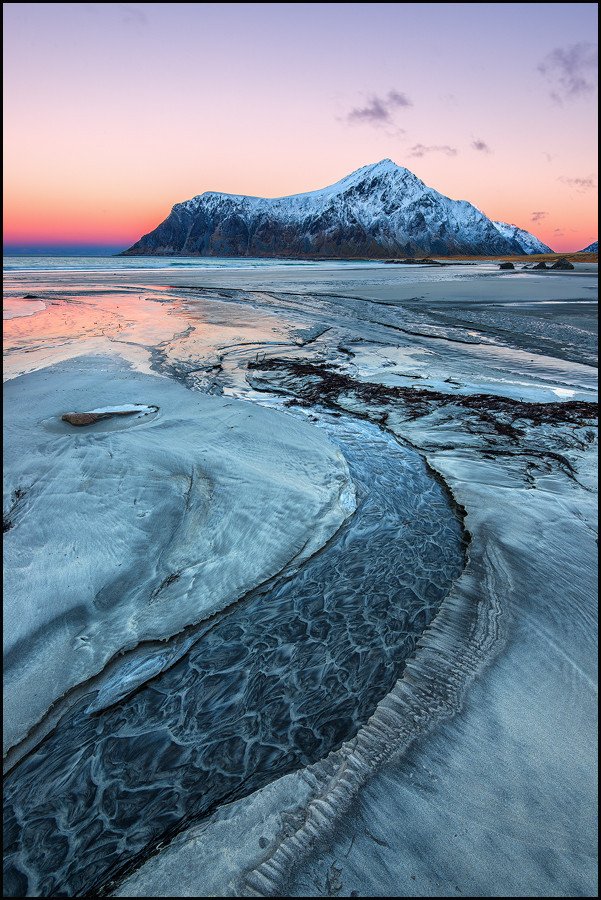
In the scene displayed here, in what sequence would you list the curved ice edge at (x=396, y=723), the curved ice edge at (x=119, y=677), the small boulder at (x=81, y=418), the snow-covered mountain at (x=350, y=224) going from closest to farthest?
the curved ice edge at (x=396, y=723) → the curved ice edge at (x=119, y=677) → the small boulder at (x=81, y=418) → the snow-covered mountain at (x=350, y=224)

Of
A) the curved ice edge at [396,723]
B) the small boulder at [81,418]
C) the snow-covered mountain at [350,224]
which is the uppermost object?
the snow-covered mountain at [350,224]

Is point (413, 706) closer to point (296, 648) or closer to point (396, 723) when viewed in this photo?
point (396, 723)

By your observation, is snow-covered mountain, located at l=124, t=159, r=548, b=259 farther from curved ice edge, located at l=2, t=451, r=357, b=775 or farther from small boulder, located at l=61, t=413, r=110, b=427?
curved ice edge, located at l=2, t=451, r=357, b=775

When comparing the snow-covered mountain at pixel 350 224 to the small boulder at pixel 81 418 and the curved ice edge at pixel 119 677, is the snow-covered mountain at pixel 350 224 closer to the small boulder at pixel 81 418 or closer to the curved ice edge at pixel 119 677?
the small boulder at pixel 81 418

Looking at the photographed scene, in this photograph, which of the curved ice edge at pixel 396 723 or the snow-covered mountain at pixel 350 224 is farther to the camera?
the snow-covered mountain at pixel 350 224

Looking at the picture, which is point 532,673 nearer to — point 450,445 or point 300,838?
point 300,838

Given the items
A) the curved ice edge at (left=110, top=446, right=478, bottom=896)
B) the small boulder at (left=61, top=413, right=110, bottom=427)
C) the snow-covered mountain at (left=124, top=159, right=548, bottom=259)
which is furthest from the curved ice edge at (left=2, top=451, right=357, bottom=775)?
the snow-covered mountain at (left=124, top=159, right=548, bottom=259)

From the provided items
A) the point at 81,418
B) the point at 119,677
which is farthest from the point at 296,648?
the point at 81,418

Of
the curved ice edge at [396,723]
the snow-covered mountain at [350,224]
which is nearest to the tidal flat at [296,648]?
the curved ice edge at [396,723]

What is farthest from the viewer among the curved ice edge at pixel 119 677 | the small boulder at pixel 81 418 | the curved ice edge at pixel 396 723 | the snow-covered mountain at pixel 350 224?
the snow-covered mountain at pixel 350 224
